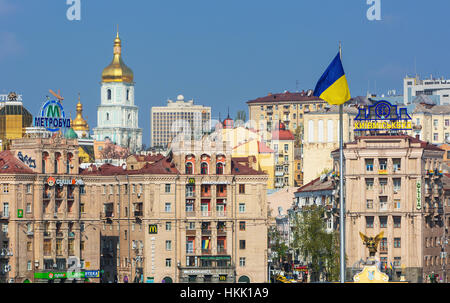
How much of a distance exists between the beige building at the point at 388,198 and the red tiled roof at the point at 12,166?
36033 mm

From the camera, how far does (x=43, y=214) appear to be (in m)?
131

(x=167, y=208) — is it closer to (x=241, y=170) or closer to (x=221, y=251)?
(x=221, y=251)

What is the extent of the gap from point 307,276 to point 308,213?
873 cm

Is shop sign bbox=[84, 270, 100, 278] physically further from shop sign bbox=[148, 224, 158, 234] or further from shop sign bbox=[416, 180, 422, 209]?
shop sign bbox=[416, 180, 422, 209]

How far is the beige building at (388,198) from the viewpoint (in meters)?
134

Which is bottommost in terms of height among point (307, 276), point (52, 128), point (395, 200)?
point (307, 276)

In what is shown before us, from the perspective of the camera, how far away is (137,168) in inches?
5709

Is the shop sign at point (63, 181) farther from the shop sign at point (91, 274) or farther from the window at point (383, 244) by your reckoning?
the window at point (383, 244)

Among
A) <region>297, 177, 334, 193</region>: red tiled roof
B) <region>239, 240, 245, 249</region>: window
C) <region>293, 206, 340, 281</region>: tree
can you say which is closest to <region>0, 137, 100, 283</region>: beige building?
<region>239, 240, 245, 249</region>: window

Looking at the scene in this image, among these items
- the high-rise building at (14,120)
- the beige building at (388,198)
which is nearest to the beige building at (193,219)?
the beige building at (388,198)

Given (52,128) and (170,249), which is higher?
(52,128)

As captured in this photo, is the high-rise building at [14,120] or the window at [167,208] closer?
the window at [167,208]
